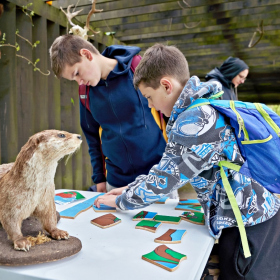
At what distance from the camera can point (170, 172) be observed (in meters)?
1.09

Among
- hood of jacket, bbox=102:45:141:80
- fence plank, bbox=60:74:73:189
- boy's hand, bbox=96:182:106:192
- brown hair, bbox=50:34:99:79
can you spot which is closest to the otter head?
brown hair, bbox=50:34:99:79

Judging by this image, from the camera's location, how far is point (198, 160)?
1.06 metres

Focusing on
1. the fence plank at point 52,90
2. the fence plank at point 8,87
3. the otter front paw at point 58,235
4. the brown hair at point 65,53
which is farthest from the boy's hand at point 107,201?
the fence plank at point 52,90

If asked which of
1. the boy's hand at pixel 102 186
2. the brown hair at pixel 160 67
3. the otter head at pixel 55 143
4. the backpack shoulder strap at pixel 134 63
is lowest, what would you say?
the boy's hand at pixel 102 186

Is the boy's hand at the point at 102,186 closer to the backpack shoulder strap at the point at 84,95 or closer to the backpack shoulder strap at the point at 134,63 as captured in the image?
the backpack shoulder strap at the point at 84,95

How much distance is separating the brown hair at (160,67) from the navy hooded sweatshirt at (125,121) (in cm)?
49

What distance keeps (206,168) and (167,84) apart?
0.40m

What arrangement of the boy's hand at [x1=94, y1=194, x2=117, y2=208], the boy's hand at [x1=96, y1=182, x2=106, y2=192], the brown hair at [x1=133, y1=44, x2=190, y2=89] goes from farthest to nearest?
the boy's hand at [x1=96, y1=182, x2=106, y2=192] < the boy's hand at [x1=94, y1=194, x2=117, y2=208] < the brown hair at [x1=133, y1=44, x2=190, y2=89]

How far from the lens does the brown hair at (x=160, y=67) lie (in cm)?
125

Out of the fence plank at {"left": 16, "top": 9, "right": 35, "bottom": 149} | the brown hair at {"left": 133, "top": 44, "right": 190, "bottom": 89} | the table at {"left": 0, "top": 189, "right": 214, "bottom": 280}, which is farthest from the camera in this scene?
the fence plank at {"left": 16, "top": 9, "right": 35, "bottom": 149}

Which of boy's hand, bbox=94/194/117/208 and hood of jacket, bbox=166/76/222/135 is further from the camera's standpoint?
boy's hand, bbox=94/194/117/208

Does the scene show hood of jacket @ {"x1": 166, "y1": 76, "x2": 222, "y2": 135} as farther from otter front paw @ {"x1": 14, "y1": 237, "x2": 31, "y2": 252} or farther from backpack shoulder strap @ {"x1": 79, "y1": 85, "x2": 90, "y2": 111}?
backpack shoulder strap @ {"x1": 79, "y1": 85, "x2": 90, "y2": 111}

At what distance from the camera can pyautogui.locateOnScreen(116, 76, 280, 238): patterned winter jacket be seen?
41.8 inches

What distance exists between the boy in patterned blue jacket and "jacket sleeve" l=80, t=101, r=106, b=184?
932 millimetres
